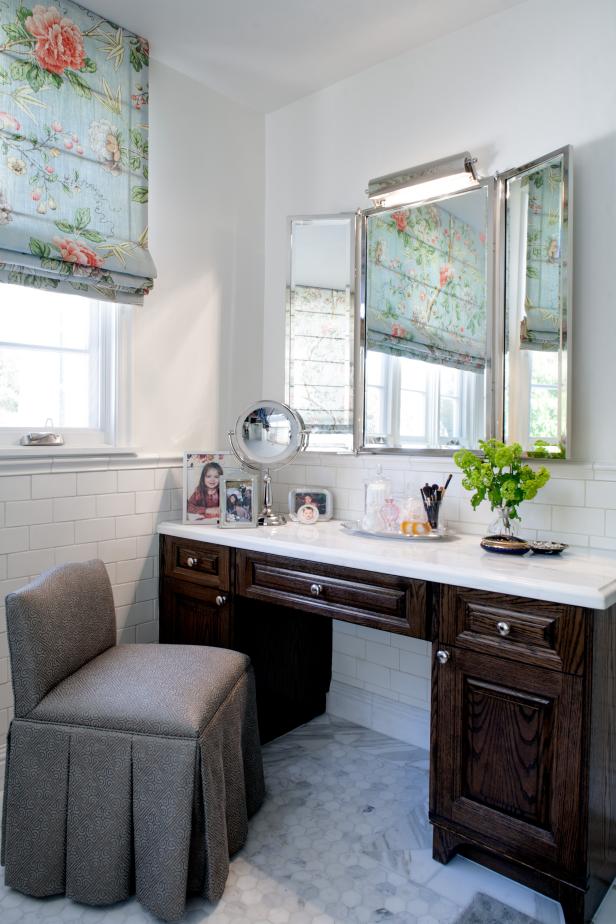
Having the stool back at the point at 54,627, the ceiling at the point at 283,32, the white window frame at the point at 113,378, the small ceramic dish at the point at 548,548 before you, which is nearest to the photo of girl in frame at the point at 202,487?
the white window frame at the point at 113,378

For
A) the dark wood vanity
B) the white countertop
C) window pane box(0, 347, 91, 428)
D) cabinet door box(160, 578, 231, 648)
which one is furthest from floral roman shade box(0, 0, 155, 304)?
the dark wood vanity

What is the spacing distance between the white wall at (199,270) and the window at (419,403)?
679mm

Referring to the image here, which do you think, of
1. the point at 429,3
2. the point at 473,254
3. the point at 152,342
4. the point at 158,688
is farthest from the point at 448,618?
the point at 429,3

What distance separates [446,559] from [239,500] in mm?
921

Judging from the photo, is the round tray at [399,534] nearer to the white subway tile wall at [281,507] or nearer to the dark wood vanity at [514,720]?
the white subway tile wall at [281,507]

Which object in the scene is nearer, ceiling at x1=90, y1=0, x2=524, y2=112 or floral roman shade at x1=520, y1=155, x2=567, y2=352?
floral roman shade at x1=520, y1=155, x2=567, y2=352

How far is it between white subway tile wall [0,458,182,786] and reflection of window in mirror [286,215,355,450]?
63 cm

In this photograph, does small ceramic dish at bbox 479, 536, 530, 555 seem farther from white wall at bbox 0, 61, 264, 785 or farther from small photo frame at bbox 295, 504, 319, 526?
white wall at bbox 0, 61, 264, 785

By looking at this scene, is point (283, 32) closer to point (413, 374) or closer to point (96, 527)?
point (413, 374)

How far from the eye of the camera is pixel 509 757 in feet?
5.33

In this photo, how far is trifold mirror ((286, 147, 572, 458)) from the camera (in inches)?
80.7

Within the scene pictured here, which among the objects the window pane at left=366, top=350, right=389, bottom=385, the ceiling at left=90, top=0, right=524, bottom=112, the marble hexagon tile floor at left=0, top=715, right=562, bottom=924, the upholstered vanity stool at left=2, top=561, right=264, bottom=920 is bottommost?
the marble hexagon tile floor at left=0, top=715, right=562, bottom=924

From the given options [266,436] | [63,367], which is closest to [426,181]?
[266,436]

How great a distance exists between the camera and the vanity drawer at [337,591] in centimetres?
181
